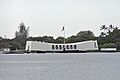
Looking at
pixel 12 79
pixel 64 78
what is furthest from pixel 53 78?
pixel 12 79

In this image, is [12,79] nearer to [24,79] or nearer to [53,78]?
[24,79]

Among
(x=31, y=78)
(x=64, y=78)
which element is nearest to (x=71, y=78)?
(x=64, y=78)

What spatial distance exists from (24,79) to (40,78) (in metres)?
2.69

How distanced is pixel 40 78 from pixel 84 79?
6.11 m

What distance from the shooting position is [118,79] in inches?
2435

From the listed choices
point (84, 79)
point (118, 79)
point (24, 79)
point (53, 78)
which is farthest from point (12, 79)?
point (118, 79)

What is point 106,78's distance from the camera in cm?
6425

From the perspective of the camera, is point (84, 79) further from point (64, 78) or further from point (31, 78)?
point (31, 78)

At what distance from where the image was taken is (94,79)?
62.8 meters

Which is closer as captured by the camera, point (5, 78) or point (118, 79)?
point (118, 79)

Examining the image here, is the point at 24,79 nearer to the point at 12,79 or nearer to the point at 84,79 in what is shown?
the point at 12,79

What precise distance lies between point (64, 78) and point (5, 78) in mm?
8376

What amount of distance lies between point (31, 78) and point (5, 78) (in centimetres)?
400

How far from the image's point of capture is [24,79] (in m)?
63.5
